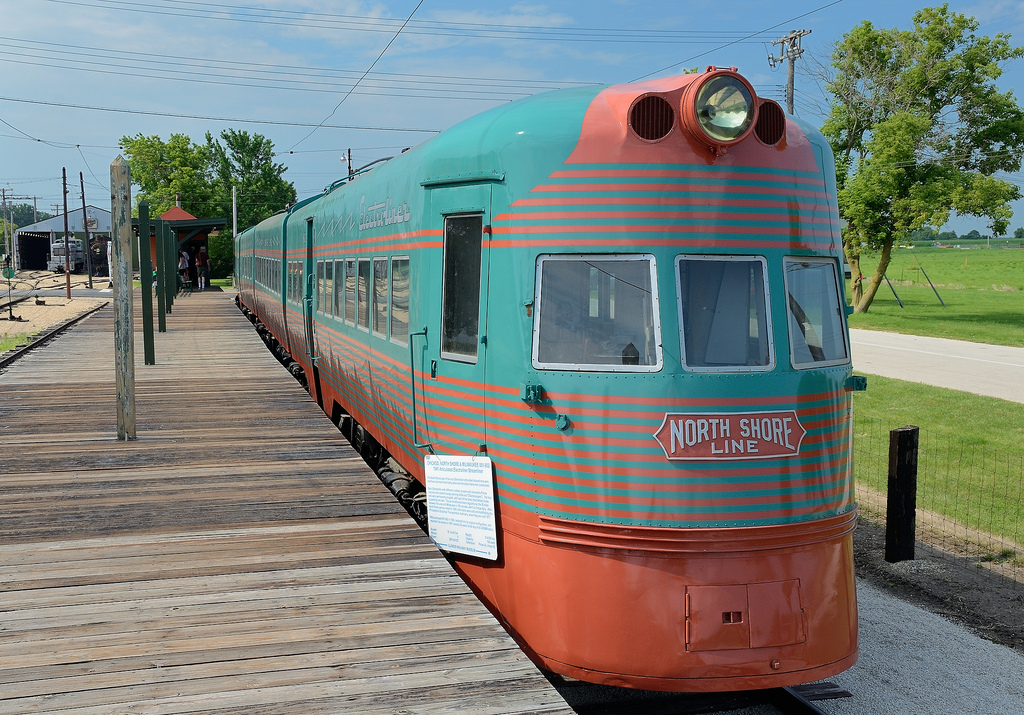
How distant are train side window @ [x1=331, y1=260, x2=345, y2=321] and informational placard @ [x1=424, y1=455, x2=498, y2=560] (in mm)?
→ 4637

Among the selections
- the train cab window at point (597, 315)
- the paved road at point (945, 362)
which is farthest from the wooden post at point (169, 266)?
the train cab window at point (597, 315)

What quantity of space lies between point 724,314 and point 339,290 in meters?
6.22

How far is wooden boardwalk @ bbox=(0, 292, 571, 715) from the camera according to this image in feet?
11.9

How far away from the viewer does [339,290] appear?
9984 millimetres

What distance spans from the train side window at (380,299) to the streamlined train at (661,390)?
216 centimetres

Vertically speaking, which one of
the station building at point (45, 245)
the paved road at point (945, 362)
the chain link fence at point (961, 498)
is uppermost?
the station building at point (45, 245)

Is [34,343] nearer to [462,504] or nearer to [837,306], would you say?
[462,504]

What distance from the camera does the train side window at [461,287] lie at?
5199 millimetres

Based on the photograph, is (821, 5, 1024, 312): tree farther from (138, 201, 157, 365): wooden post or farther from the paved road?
(138, 201, 157, 365): wooden post

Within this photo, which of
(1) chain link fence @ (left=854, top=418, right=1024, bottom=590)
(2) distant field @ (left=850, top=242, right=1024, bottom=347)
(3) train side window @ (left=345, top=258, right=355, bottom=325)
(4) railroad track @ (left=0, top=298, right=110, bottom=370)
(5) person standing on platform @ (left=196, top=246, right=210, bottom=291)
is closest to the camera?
(1) chain link fence @ (left=854, top=418, right=1024, bottom=590)

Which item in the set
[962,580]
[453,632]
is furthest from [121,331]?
[962,580]

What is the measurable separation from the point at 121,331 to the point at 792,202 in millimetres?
6066

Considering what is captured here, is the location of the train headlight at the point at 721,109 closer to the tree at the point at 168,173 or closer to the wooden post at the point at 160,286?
the wooden post at the point at 160,286

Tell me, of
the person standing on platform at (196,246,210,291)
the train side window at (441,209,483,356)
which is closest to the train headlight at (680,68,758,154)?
the train side window at (441,209,483,356)
